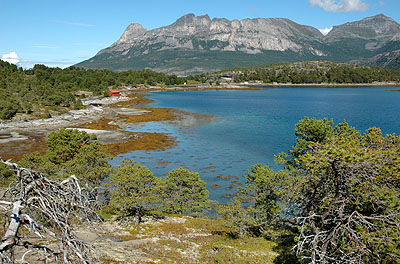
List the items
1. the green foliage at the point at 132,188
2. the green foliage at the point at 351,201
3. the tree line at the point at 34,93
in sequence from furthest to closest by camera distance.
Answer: the tree line at the point at 34,93 < the green foliage at the point at 132,188 < the green foliage at the point at 351,201

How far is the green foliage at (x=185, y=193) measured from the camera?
32906mm

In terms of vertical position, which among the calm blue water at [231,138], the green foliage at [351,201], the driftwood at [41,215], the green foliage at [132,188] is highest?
the driftwood at [41,215]

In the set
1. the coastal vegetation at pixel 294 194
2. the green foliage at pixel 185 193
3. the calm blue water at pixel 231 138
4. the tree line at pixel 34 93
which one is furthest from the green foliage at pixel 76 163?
the tree line at pixel 34 93

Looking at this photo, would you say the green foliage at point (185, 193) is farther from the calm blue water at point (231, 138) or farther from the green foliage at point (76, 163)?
the green foliage at point (76, 163)

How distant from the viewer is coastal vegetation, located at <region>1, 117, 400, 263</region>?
10.6 metres

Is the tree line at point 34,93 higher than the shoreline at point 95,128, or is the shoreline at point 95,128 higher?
the tree line at point 34,93

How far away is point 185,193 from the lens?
33.4 m

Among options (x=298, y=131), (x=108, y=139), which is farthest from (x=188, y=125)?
(x=298, y=131)

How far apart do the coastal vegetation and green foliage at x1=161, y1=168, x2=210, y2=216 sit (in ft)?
0.38

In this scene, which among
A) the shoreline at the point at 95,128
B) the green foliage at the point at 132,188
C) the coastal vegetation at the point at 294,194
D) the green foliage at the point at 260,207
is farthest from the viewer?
the shoreline at the point at 95,128

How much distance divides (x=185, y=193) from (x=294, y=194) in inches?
869

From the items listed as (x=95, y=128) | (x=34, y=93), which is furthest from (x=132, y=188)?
Answer: (x=34, y=93)

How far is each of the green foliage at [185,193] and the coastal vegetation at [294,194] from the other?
0.38 feet

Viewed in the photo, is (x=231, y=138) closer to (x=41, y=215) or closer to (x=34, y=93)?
(x=41, y=215)
